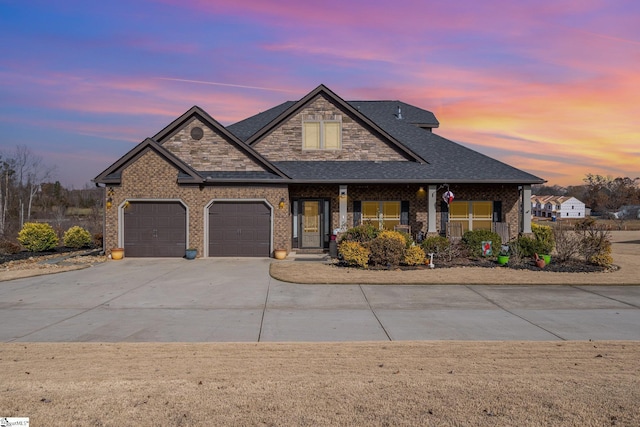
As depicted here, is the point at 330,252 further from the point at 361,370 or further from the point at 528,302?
the point at 361,370

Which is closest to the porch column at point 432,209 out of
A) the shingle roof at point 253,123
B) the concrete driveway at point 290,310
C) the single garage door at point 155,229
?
the concrete driveway at point 290,310

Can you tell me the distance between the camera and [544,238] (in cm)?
1938

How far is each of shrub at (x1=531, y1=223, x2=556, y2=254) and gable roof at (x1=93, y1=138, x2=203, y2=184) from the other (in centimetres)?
1372

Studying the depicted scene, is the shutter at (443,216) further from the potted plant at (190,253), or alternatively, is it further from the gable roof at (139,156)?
the potted plant at (190,253)

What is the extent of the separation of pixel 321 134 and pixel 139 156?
839 centimetres

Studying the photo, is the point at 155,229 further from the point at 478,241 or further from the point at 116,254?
the point at 478,241

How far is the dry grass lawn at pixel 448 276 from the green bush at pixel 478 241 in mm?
1850

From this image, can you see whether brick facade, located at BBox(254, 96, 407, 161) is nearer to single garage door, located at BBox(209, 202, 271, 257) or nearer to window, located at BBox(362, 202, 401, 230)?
window, located at BBox(362, 202, 401, 230)

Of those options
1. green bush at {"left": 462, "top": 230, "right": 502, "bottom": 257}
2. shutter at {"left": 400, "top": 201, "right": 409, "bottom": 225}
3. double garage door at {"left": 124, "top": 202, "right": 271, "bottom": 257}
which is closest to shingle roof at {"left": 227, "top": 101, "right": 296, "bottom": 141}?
double garage door at {"left": 124, "top": 202, "right": 271, "bottom": 257}

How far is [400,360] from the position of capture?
6.92 metres

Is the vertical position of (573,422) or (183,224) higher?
(183,224)

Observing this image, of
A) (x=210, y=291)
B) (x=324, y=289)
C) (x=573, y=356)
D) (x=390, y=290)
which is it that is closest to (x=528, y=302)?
(x=390, y=290)

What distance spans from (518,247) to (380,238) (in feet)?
18.3

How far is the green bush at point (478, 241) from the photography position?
18438mm
